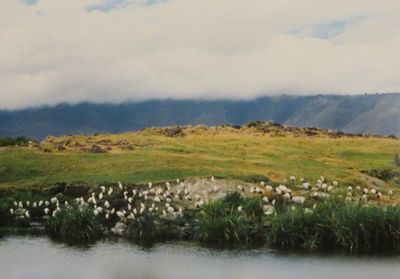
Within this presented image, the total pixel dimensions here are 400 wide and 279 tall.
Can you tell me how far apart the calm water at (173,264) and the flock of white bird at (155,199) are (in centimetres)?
690

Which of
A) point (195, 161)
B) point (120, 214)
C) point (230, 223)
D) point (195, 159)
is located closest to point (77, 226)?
point (120, 214)

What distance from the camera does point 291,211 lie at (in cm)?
5022

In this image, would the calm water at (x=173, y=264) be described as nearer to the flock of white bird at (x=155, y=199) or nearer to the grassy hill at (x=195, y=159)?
the flock of white bird at (x=155, y=199)

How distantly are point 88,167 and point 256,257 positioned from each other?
31784 mm

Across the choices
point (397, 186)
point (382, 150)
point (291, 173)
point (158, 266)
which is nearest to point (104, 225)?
point (158, 266)

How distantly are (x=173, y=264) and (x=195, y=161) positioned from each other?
31883 millimetres

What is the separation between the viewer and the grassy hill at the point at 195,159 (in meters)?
70.7

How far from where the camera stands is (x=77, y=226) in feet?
181

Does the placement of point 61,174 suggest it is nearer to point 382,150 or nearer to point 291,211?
point 291,211

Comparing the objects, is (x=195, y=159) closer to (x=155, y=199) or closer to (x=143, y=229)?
(x=155, y=199)

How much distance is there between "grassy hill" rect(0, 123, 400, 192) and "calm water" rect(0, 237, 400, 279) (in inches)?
752

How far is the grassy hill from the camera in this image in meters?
70.7

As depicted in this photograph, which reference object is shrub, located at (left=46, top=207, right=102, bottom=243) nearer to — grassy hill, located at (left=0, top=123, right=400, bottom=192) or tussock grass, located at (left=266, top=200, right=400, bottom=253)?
grassy hill, located at (left=0, top=123, right=400, bottom=192)

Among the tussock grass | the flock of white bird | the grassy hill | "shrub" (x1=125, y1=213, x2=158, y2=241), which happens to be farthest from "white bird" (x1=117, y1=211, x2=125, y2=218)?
the tussock grass
